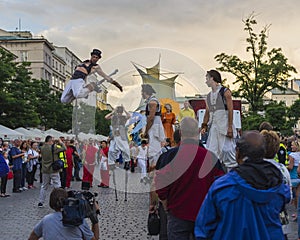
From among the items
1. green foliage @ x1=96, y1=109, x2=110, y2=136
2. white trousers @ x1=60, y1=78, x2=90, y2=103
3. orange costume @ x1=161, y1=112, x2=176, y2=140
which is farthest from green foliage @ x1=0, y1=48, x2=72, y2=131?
white trousers @ x1=60, y1=78, x2=90, y2=103

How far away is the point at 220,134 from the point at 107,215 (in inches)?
205

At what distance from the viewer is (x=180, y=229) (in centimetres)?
567

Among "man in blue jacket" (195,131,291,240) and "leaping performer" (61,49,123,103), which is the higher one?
"leaping performer" (61,49,123,103)

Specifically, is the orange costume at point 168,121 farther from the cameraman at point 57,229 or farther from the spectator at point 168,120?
the cameraman at point 57,229

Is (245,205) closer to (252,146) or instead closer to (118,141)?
(252,146)

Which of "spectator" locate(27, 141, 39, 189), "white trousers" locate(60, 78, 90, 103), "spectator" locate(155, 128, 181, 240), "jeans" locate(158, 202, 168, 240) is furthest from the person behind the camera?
"spectator" locate(27, 141, 39, 189)

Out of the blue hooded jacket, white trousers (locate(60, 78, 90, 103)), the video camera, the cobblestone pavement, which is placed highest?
white trousers (locate(60, 78, 90, 103))

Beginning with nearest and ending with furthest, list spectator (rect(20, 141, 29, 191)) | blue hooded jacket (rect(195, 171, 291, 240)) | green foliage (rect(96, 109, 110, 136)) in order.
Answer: blue hooded jacket (rect(195, 171, 291, 240))
green foliage (rect(96, 109, 110, 136))
spectator (rect(20, 141, 29, 191))

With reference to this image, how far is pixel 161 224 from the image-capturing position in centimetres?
768

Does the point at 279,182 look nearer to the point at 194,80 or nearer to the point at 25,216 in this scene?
the point at 194,80

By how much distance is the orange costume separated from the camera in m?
9.43

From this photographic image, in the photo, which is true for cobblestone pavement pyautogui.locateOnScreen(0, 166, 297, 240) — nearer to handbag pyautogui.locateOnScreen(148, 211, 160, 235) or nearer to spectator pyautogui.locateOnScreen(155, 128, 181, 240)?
spectator pyautogui.locateOnScreen(155, 128, 181, 240)

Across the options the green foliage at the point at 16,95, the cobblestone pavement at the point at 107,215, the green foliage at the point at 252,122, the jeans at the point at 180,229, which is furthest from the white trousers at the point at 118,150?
the green foliage at the point at 252,122

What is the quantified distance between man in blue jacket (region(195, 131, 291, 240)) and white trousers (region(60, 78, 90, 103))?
3.95 metres
